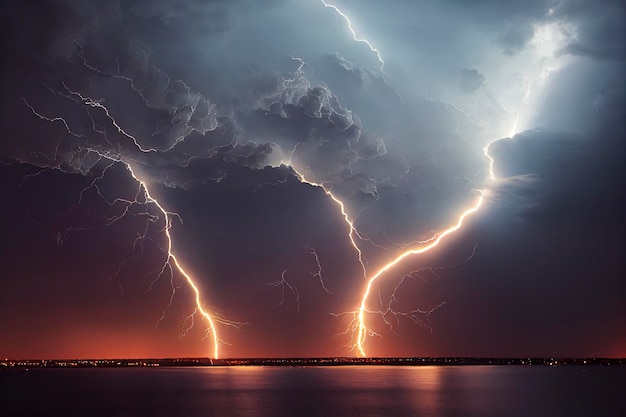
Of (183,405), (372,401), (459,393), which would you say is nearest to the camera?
(183,405)

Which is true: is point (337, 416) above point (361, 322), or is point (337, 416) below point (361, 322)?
below

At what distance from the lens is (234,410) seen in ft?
70.6

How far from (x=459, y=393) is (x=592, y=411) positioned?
864cm

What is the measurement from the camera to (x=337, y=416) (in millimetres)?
19031

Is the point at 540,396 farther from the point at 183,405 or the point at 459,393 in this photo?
the point at 183,405

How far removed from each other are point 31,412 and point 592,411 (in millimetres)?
15567

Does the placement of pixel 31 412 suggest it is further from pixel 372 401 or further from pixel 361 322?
pixel 361 322

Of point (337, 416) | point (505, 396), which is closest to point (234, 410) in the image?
point (337, 416)

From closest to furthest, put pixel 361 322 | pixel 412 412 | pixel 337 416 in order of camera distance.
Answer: pixel 337 416 → pixel 412 412 → pixel 361 322

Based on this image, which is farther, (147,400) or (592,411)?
(147,400)

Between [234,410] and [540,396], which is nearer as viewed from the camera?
[234,410]

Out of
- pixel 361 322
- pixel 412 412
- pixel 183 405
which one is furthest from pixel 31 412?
pixel 361 322

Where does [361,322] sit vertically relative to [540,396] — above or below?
above

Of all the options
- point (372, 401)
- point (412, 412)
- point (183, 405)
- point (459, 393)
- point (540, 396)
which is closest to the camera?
point (412, 412)
